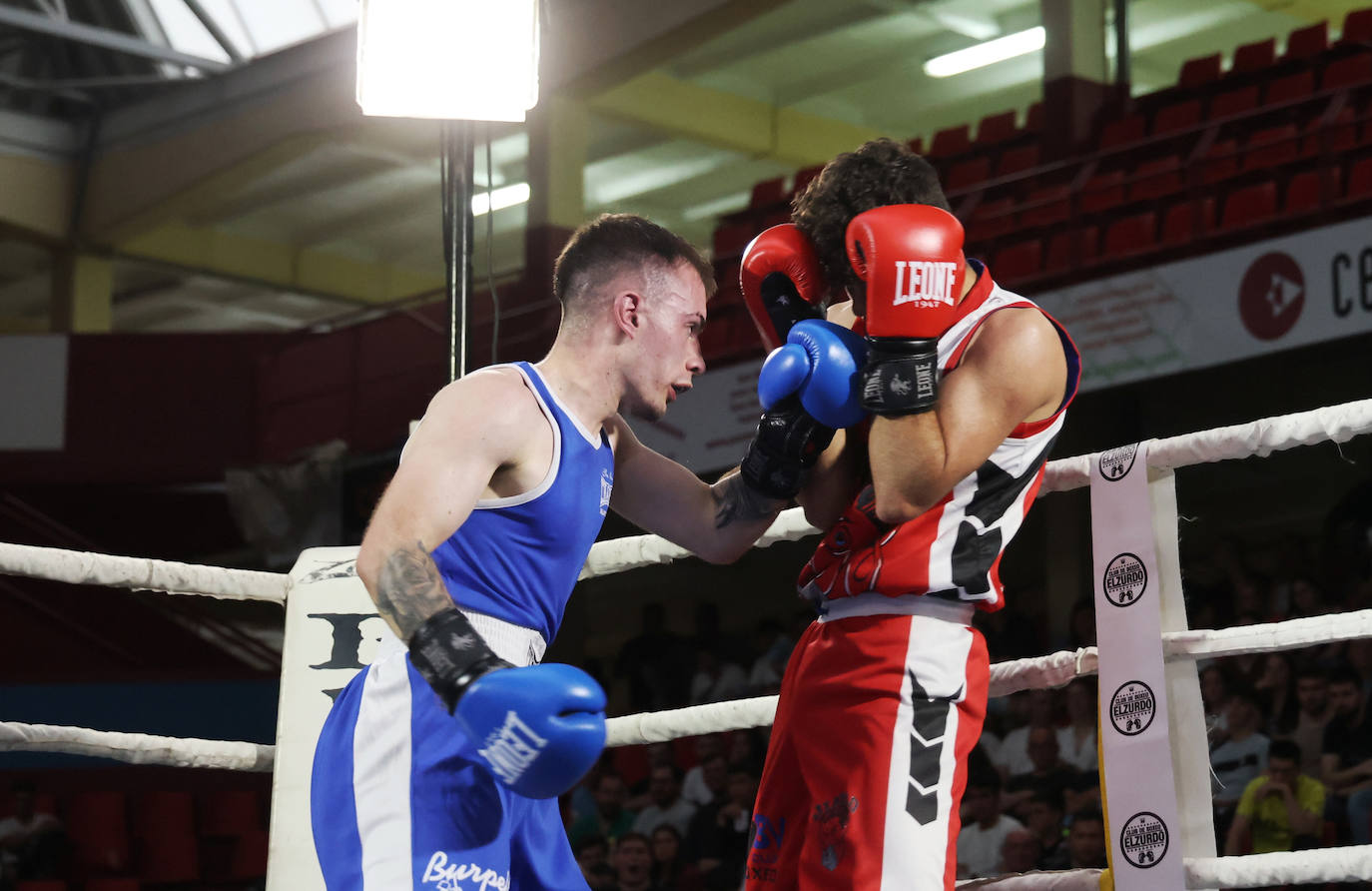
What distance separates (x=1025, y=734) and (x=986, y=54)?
8.13m

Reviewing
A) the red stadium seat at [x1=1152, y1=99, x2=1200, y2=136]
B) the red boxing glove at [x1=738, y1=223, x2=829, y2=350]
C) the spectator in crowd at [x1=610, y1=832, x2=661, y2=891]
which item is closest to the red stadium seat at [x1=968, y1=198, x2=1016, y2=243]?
the red stadium seat at [x1=1152, y1=99, x2=1200, y2=136]

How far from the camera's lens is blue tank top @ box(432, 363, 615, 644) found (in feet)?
6.23

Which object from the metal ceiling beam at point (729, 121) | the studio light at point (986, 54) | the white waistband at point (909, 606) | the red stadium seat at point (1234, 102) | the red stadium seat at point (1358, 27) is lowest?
the white waistband at point (909, 606)

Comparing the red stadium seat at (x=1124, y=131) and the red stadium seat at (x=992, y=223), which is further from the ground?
the red stadium seat at (x=1124, y=131)

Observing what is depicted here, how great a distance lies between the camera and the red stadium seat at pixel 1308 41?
944 centimetres

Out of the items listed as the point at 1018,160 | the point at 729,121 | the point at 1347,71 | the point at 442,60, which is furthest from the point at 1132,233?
the point at 442,60

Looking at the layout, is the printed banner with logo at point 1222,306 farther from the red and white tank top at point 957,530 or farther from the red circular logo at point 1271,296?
the red and white tank top at point 957,530

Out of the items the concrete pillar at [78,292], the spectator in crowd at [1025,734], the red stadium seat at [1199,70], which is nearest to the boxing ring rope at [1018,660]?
the spectator in crowd at [1025,734]

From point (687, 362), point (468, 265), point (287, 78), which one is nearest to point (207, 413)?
point (287, 78)

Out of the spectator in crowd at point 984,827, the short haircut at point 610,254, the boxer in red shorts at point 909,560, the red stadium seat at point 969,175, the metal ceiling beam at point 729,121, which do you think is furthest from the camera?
the metal ceiling beam at point 729,121

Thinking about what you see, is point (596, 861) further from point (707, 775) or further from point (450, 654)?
point (450, 654)

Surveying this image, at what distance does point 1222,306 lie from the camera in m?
7.05

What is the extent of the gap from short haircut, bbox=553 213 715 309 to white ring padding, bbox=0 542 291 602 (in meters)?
0.70

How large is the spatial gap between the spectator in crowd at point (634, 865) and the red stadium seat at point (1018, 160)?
555 cm
